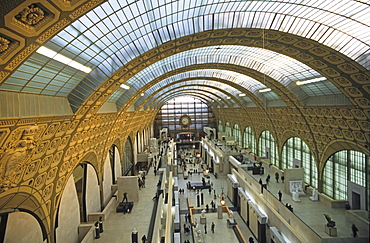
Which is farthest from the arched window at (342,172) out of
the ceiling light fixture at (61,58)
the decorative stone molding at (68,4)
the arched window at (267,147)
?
the decorative stone molding at (68,4)

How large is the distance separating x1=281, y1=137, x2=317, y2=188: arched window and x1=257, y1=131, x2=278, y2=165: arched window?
144 inches

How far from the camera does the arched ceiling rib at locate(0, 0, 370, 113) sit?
1159 cm

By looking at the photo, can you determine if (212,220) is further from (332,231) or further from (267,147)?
(267,147)

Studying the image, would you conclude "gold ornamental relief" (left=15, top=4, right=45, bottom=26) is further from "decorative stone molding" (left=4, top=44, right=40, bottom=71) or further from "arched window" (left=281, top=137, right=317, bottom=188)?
"arched window" (left=281, top=137, right=317, bottom=188)

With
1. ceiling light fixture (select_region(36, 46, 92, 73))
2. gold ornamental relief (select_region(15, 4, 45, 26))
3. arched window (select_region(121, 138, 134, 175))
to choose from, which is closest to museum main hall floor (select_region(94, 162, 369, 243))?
arched window (select_region(121, 138, 134, 175))

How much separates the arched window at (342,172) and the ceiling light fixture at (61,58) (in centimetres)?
2155

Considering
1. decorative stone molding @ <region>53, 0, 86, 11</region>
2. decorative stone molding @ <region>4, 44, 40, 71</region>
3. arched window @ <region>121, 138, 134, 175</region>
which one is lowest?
arched window @ <region>121, 138, 134, 175</region>

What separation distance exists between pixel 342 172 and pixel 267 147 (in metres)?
17.4

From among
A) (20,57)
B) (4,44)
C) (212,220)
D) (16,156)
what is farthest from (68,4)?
(212,220)

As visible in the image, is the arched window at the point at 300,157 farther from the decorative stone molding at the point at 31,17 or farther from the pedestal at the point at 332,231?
the decorative stone molding at the point at 31,17

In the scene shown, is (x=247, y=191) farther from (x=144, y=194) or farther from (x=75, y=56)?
(x=75, y=56)

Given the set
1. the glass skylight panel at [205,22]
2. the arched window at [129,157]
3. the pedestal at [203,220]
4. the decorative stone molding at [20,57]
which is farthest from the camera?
the arched window at [129,157]

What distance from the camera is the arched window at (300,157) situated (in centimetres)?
2811

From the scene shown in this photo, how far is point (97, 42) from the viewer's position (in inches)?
530
